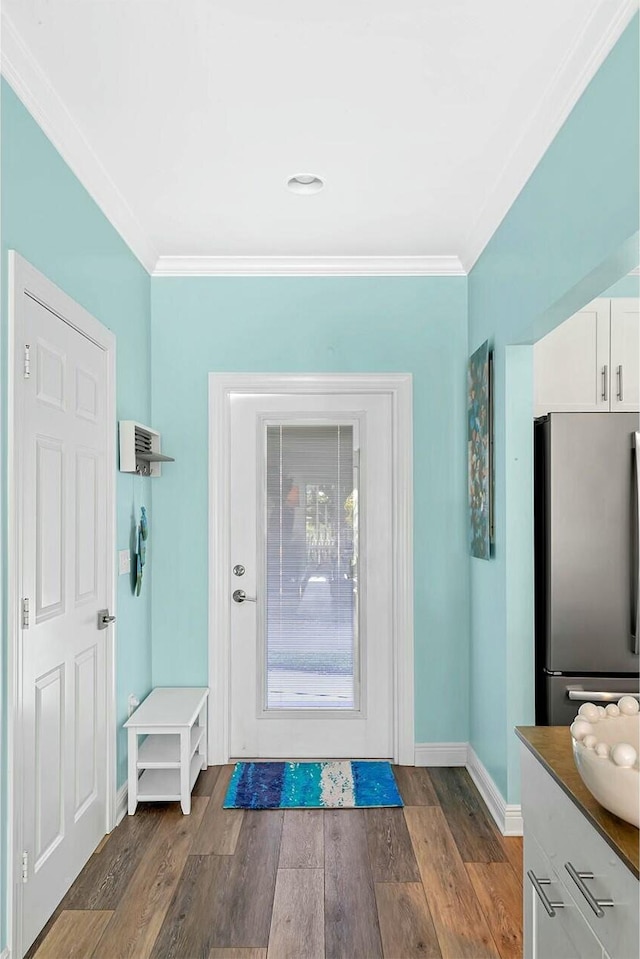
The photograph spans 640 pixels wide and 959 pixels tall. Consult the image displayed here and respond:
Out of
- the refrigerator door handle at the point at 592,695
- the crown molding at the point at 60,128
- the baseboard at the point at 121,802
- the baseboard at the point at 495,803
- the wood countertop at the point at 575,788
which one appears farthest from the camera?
the baseboard at the point at 121,802

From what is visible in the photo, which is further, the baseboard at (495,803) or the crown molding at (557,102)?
the baseboard at (495,803)

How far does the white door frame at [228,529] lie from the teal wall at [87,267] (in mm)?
365

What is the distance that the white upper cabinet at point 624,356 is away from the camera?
3.28 m

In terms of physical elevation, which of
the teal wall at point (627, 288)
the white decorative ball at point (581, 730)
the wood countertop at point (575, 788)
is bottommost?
the wood countertop at point (575, 788)

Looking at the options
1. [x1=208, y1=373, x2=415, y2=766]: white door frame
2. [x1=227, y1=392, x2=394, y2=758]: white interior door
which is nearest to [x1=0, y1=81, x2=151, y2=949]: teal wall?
[x1=208, y1=373, x2=415, y2=766]: white door frame

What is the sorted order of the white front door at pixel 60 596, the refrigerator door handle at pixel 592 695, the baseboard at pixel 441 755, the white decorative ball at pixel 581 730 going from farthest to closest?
the baseboard at pixel 441 755
the refrigerator door handle at pixel 592 695
the white front door at pixel 60 596
the white decorative ball at pixel 581 730

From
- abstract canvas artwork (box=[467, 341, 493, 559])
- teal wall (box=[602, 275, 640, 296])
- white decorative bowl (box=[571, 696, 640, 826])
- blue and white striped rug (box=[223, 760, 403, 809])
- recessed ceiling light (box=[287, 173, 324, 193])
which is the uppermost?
recessed ceiling light (box=[287, 173, 324, 193])

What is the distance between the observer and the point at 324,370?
12.6 ft

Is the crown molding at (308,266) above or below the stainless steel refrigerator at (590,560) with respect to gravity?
above

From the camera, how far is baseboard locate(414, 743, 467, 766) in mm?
3779

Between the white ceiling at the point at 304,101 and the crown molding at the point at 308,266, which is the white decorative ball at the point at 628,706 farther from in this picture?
the crown molding at the point at 308,266

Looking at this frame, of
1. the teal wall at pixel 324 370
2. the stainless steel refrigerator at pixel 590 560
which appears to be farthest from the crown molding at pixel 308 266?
the stainless steel refrigerator at pixel 590 560

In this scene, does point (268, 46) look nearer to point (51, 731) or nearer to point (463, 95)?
point (463, 95)

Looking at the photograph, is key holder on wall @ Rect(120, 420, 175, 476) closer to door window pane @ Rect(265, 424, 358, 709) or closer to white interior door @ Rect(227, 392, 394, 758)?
white interior door @ Rect(227, 392, 394, 758)
